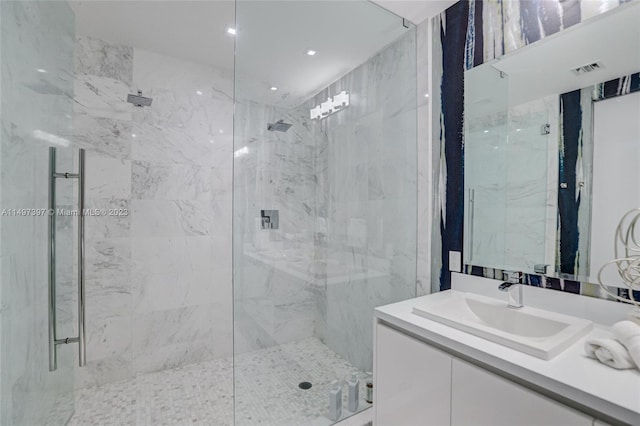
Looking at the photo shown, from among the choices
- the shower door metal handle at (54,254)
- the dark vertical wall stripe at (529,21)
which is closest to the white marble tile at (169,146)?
the shower door metal handle at (54,254)

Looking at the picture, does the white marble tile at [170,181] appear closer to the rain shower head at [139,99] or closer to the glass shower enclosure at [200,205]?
the glass shower enclosure at [200,205]

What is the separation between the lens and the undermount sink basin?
101cm

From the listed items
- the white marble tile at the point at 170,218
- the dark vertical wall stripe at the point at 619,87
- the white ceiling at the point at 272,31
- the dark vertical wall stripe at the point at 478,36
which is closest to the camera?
the dark vertical wall stripe at the point at 619,87

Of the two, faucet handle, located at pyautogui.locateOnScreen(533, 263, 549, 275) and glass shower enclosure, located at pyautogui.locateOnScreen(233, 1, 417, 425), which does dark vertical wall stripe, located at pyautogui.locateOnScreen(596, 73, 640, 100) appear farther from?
glass shower enclosure, located at pyautogui.locateOnScreen(233, 1, 417, 425)

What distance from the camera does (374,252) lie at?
2.03m

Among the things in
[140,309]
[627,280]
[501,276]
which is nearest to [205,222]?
[140,309]

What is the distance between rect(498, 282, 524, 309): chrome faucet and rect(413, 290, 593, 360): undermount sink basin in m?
0.02

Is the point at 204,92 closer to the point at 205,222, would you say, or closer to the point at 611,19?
the point at 205,222

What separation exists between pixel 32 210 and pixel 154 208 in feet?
3.65

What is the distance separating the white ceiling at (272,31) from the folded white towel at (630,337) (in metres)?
1.65

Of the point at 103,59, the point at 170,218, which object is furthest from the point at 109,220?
the point at 103,59

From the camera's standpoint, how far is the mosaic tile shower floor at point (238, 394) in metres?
1.62

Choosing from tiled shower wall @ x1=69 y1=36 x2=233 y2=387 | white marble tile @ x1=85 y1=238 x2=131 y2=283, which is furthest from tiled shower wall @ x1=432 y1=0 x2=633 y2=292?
white marble tile @ x1=85 y1=238 x2=131 y2=283

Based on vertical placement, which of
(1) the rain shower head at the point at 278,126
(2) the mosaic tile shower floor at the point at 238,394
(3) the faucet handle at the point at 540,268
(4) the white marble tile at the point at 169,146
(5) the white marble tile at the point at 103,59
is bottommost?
(2) the mosaic tile shower floor at the point at 238,394
